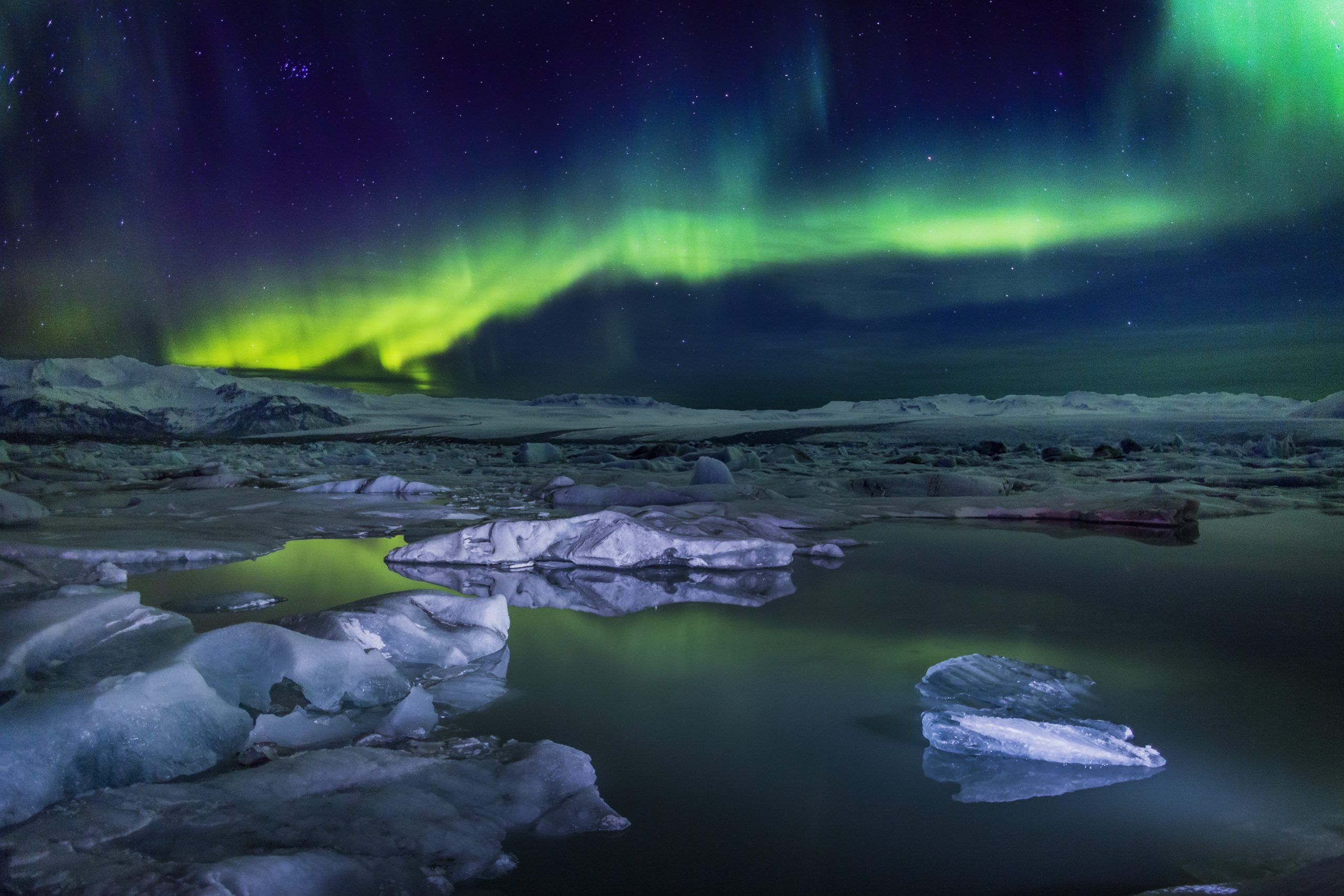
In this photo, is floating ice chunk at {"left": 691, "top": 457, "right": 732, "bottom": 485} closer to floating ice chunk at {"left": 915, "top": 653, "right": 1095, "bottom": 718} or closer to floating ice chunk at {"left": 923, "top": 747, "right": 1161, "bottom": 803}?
floating ice chunk at {"left": 915, "top": 653, "right": 1095, "bottom": 718}

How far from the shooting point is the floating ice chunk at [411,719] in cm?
233

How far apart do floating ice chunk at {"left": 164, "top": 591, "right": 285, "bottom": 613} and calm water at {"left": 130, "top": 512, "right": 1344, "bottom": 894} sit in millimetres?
152

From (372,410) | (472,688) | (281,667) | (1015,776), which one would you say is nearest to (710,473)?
(472,688)

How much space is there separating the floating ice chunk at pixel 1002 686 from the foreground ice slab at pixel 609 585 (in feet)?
5.09

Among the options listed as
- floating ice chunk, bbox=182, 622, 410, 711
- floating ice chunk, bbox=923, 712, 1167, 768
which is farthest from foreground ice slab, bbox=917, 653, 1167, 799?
floating ice chunk, bbox=182, 622, 410, 711

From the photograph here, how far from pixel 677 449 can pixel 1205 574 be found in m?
14.3

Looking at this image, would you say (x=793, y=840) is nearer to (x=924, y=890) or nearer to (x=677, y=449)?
(x=924, y=890)

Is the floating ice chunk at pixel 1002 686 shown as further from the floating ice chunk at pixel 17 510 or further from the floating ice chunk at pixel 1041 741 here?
the floating ice chunk at pixel 17 510

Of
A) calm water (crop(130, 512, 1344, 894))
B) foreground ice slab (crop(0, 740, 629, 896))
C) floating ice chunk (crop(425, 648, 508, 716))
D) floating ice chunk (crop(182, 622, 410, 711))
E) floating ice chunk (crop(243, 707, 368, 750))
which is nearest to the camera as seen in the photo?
foreground ice slab (crop(0, 740, 629, 896))

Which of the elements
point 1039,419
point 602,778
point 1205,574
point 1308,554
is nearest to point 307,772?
point 602,778

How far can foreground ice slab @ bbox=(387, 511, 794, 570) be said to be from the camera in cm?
543

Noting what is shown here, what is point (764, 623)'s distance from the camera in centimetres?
380

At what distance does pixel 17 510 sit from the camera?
23.2 feet

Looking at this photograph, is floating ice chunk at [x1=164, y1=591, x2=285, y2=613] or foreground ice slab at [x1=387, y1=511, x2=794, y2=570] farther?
foreground ice slab at [x1=387, y1=511, x2=794, y2=570]
